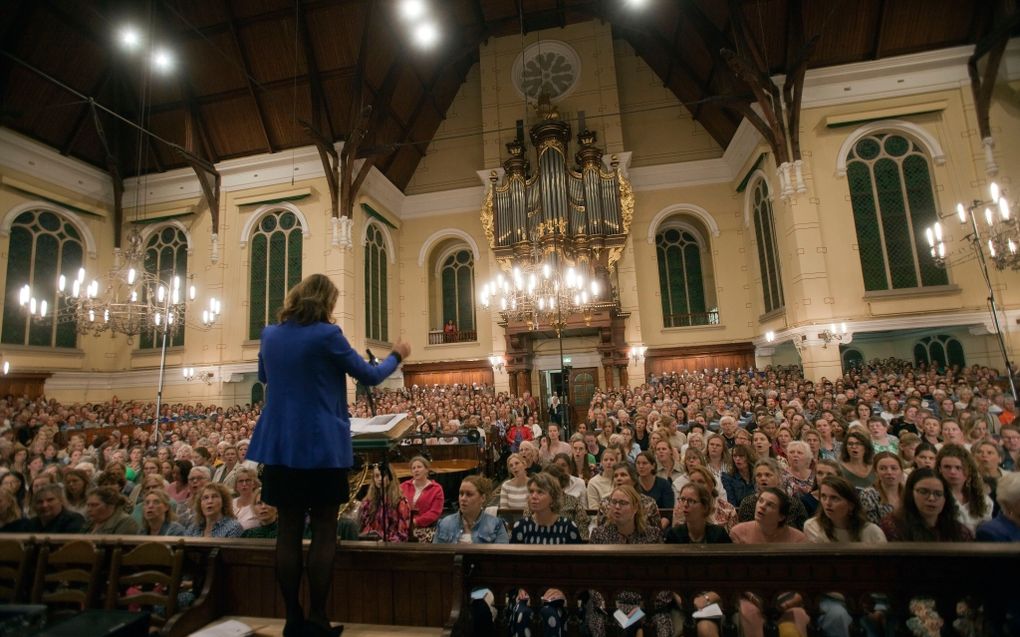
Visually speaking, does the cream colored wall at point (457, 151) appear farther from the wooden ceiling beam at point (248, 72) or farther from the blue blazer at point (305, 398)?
the blue blazer at point (305, 398)

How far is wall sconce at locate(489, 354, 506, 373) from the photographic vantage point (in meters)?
13.8

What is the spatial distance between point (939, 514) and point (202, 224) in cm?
1547

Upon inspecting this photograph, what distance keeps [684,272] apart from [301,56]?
1156 centimetres

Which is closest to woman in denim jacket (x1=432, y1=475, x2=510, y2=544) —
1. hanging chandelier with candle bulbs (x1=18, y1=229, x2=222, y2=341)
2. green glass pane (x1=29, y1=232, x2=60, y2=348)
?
hanging chandelier with candle bulbs (x1=18, y1=229, x2=222, y2=341)

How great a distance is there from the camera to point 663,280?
48.6 ft

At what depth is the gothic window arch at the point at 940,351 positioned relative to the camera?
1026cm

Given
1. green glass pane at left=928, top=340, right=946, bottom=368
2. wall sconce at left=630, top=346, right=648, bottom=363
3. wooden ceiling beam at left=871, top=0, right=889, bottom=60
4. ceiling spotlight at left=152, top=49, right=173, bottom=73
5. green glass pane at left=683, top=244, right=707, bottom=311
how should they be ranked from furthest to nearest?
1. green glass pane at left=683, top=244, right=707, bottom=311
2. wall sconce at left=630, top=346, right=648, bottom=363
3. green glass pane at left=928, top=340, right=946, bottom=368
4. wooden ceiling beam at left=871, top=0, right=889, bottom=60
5. ceiling spotlight at left=152, top=49, right=173, bottom=73

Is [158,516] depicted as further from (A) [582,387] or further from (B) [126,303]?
(A) [582,387]

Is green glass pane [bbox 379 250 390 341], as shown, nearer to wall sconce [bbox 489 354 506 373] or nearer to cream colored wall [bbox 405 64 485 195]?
cream colored wall [bbox 405 64 485 195]

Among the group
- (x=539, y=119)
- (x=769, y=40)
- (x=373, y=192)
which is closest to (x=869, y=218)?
(x=769, y=40)

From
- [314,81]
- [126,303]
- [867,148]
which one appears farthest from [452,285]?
[867,148]

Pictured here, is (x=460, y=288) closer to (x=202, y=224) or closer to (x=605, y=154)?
(x=605, y=154)

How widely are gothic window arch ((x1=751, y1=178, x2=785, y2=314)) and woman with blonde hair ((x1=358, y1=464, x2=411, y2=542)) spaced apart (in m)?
10.6

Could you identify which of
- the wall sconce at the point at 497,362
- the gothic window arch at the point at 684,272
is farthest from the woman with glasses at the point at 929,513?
the gothic window arch at the point at 684,272
